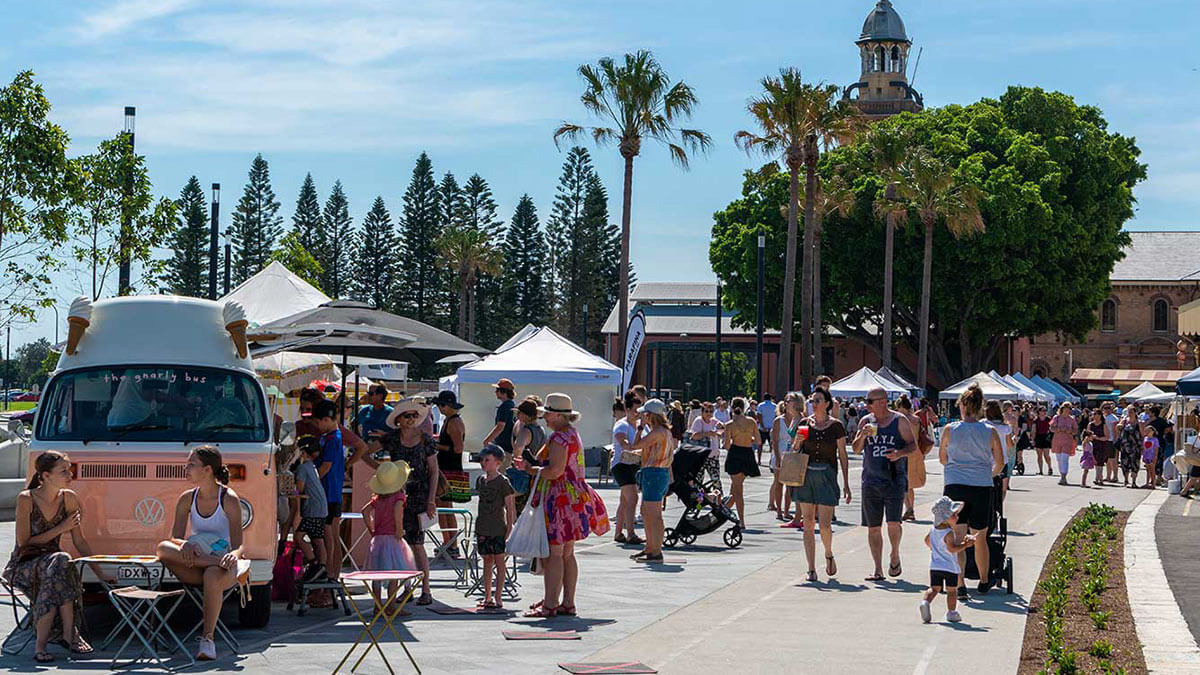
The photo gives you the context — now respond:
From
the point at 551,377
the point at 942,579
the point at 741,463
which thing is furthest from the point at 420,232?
the point at 942,579

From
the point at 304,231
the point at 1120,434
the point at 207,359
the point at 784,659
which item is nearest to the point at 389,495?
the point at 207,359

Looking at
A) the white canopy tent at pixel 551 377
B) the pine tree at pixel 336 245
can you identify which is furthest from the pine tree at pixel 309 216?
the white canopy tent at pixel 551 377

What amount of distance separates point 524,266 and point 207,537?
87450 mm

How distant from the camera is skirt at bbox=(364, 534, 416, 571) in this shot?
1071 cm

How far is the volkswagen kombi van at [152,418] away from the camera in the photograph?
1033 centimetres

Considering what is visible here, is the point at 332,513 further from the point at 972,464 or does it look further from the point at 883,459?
the point at 972,464

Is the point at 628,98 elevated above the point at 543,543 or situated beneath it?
elevated above

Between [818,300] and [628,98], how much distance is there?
682 inches

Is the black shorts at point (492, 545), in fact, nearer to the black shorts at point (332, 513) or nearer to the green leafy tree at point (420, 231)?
the black shorts at point (332, 513)

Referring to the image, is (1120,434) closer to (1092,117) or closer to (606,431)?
(606,431)

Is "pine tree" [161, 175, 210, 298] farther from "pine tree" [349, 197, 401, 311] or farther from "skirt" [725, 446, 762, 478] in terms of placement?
"skirt" [725, 446, 762, 478]

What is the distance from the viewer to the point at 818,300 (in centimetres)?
5581

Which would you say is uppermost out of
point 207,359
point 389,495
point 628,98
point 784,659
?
point 628,98

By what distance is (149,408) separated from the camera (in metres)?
10.8
